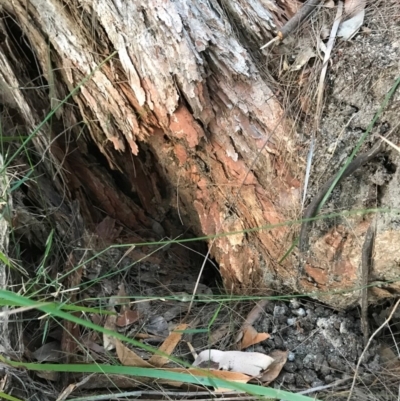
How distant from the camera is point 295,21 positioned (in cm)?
127

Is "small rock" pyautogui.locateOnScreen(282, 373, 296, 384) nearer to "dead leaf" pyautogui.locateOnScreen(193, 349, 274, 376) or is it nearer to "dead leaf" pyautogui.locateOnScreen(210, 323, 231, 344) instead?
"dead leaf" pyautogui.locateOnScreen(193, 349, 274, 376)

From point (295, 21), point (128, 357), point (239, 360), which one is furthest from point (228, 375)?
point (295, 21)

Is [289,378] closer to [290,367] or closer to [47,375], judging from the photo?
[290,367]

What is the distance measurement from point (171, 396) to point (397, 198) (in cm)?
71

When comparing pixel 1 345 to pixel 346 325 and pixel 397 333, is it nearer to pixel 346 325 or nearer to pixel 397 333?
pixel 346 325

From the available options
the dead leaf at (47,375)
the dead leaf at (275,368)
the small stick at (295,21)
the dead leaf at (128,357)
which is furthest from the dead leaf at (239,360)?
the small stick at (295,21)

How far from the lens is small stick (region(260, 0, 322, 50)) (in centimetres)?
126

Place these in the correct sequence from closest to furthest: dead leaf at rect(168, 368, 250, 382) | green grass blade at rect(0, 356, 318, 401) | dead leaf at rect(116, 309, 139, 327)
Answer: green grass blade at rect(0, 356, 318, 401), dead leaf at rect(168, 368, 250, 382), dead leaf at rect(116, 309, 139, 327)

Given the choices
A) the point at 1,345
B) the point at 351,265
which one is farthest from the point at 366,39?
the point at 1,345

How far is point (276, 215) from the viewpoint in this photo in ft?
4.23

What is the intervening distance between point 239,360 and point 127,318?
0.35 m

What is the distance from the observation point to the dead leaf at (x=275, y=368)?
1.19m

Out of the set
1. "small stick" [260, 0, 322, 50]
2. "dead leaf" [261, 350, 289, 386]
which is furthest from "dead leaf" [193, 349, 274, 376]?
"small stick" [260, 0, 322, 50]

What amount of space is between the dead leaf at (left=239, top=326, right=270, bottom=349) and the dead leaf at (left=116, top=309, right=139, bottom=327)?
32cm
